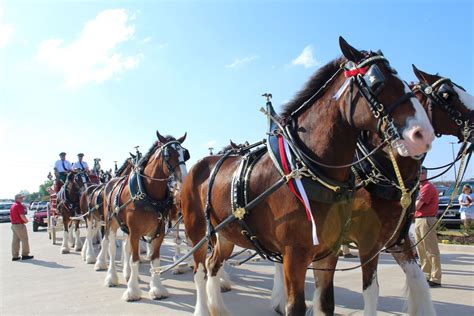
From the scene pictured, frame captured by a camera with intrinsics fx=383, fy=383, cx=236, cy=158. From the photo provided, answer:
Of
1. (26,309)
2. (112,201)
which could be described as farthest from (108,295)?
(112,201)

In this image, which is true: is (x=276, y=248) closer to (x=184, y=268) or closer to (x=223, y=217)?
(x=223, y=217)

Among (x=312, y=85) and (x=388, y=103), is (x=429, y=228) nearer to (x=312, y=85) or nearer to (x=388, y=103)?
(x=312, y=85)

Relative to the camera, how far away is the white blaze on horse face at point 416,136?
93.3 inches

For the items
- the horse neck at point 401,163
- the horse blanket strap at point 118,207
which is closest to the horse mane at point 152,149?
the horse blanket strap at point 118,207

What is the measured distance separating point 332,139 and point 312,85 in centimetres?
57

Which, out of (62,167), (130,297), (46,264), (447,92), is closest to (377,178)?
(447,92)

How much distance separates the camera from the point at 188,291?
6.94 metres

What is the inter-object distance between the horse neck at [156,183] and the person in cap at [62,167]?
29.5 feet

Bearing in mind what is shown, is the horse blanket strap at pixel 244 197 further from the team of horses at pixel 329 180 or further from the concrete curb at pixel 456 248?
the concrete curb at pixel 456 248

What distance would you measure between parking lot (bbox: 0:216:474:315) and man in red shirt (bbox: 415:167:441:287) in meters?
0.30

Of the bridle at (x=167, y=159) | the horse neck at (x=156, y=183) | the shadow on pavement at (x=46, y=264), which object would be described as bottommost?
the shadow on pavement at (x=46, y=264)

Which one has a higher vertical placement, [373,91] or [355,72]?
[355,72]

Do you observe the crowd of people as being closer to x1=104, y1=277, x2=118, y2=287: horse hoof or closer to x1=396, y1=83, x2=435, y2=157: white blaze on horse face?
x1=396, y1=83, x2=435, y2=157: white blaze on horse face

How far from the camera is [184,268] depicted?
8.57 meters
